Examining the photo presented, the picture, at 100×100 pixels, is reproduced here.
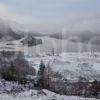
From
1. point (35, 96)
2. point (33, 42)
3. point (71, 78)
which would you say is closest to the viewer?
point (35, 96)

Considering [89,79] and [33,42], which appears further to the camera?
[33,42]

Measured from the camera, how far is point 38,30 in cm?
383

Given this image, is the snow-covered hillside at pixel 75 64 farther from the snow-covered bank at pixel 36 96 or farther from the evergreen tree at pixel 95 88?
the snow-covered bank at pixel 36 96

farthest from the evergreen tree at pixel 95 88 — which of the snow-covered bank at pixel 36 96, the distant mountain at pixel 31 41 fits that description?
the distant mountain at pixel 31 41

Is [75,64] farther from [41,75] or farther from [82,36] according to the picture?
[41,75]

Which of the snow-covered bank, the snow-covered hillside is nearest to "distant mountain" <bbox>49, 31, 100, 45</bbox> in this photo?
the snow-covered hillside

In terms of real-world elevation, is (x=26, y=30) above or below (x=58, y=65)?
above

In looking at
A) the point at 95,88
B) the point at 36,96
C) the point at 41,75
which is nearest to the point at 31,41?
the point at 41,75

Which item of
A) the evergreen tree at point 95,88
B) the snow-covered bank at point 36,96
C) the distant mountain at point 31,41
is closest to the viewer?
the snow-covered bank at point 36,96

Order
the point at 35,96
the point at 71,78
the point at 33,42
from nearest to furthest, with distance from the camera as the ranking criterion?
1. the point at 35,96
2. the point at 71,78
3. the point at 33,42

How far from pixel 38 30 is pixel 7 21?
24.9 inches

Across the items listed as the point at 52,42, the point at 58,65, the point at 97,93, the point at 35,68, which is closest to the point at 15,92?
the point at 35,68

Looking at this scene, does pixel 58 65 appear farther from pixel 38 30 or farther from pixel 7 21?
pixel 7 21

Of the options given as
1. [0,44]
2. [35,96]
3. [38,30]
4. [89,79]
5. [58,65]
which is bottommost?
[35,96]
